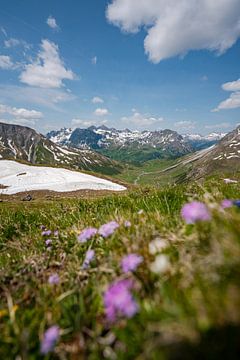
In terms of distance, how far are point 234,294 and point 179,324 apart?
1.18 ft

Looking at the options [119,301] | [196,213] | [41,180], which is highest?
[196,213]

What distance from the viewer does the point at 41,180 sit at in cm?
7538

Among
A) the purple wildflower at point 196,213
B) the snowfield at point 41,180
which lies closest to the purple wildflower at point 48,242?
the purple wildflower at point 196,213

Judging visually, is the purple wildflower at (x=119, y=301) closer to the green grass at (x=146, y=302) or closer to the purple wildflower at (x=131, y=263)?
the green grass at (x=146, y=302)

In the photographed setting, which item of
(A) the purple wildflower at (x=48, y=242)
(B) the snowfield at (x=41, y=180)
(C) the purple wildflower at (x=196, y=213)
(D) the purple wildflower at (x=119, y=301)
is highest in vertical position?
(C) the purple wildflower at (x=196, y=213)

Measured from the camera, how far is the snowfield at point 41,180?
66.4 metres

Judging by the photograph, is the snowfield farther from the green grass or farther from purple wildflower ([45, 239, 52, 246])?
the green grass

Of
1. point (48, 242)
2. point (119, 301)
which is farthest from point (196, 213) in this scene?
point (48, 242)

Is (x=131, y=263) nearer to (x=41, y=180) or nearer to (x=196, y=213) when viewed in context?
(x=196, y=213)

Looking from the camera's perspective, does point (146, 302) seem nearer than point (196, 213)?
Yes

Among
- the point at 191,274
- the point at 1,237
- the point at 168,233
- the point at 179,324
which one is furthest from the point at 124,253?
the point at 1,237

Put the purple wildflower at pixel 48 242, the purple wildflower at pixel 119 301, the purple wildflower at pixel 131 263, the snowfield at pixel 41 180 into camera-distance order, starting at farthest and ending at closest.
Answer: the snowfield at pixel 41 180, the purple wildflower at pixel 48 242, the purple wildflower at pixel 131 263, the purple wildflower at pixel 119 301

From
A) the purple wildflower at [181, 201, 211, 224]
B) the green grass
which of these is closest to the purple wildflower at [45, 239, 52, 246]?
the green grass

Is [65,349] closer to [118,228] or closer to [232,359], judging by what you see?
[232,359]
